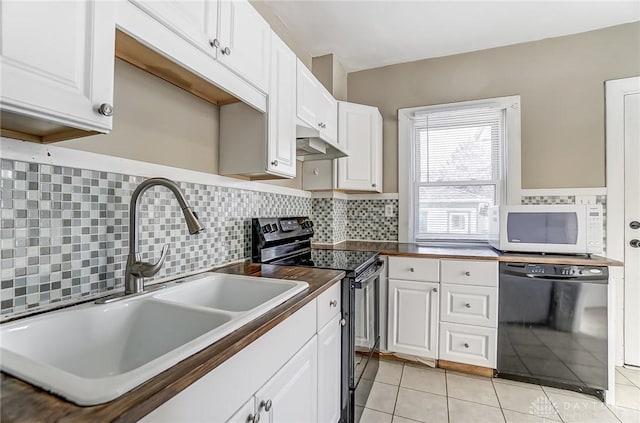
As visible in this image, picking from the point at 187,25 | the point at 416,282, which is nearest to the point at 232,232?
the point at 187,25

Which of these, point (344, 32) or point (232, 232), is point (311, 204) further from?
point (344, 32)

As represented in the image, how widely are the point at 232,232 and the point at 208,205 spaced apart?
0.24m

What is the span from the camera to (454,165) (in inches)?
110

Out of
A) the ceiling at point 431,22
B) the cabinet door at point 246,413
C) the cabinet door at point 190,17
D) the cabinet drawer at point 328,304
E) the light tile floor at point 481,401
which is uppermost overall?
the ceiling at point 431,22

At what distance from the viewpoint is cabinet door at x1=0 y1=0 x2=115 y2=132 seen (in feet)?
2.00

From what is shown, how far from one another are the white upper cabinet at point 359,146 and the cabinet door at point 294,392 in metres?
1.64

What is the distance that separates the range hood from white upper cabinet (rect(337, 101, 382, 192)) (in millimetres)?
314

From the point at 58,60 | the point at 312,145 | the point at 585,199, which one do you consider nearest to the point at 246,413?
the point at 58,60

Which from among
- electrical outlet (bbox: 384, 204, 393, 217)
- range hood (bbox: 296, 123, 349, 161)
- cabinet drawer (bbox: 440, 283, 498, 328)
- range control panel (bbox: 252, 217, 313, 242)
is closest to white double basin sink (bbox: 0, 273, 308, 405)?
range control panel (bbox: 252, 217, 313, 242)

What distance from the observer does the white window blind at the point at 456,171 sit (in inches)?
105

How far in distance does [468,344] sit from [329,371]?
1308mm

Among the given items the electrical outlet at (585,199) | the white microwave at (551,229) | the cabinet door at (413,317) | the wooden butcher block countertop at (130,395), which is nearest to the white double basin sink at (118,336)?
the wooden butcher block countertop at (130,395)

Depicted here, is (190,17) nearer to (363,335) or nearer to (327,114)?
(327,114)

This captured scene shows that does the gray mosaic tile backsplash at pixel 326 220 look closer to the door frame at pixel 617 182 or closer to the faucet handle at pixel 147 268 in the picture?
the faucet handle at pixel 147 268
